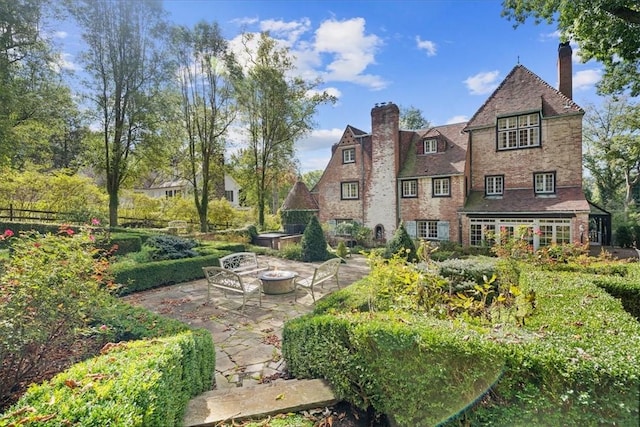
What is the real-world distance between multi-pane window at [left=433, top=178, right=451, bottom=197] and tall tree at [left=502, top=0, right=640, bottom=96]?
8.05 meters


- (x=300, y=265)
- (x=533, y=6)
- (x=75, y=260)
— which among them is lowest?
(x=300, y=265)

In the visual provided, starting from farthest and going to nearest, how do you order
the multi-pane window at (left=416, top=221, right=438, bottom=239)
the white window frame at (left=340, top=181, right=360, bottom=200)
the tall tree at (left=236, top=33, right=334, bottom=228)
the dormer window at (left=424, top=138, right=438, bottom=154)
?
the tall tree at (left=236, top=33, right=334, bottom=228)
the white window frame at (left=340, top=181, right=360, bottom=200)
the dormer window at (left=424, top=138, right=438, bottom=154)
the multi-pane window at (left=416, top=221, right=438, bottom=239)

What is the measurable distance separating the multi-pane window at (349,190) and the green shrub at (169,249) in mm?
12817

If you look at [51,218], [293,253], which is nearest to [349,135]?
[293,253]

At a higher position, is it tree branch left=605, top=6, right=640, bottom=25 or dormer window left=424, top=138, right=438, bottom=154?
tree branch left=605, top=6, right=640, bottom=25

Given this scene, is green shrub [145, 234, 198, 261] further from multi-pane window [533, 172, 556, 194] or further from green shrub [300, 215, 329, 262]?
multi-pane window [533, 172, 556, 194]

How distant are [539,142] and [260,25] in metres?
19.0

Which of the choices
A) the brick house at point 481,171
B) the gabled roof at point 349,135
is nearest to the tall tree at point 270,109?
the gabled roof at point 349,135

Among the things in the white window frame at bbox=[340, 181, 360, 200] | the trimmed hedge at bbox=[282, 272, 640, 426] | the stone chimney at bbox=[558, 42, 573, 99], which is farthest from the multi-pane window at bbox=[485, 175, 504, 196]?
the trimmed hedge at bbox=[282, 272, 640, 426]

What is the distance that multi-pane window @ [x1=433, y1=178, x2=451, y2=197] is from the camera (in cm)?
1797

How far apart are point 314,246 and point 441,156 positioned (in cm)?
1033

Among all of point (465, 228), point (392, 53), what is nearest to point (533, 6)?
point (392, 53)

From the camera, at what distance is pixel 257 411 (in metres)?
3.14

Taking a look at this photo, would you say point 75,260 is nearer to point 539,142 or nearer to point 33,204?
point 539,142
